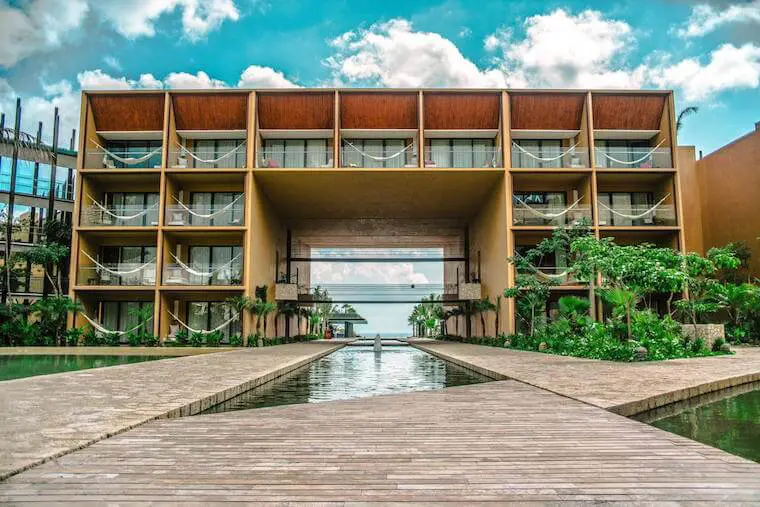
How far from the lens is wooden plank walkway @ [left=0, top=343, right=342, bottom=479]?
13.1 feet

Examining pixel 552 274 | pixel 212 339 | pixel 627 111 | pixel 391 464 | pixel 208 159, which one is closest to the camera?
pixel 391 464

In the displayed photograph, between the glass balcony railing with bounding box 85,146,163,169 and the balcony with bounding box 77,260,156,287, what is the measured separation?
13.3 feet

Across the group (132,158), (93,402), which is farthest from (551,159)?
(93,402)

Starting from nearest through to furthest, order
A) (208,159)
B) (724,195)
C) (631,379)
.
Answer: (631,379) < (208,159) < (724,195)

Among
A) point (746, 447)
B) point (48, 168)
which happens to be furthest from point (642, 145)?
point (48, 168)

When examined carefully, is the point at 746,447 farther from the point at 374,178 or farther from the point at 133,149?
the point at 133,149

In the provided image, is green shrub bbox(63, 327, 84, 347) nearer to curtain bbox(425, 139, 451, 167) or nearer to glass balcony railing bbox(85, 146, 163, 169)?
glass balcony railing bbox(85, 146, 163, 169)

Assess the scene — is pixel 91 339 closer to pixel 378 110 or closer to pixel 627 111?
pixel 378 110

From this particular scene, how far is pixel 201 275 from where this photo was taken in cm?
2272

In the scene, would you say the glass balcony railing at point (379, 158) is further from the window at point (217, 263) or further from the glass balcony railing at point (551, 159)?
the window at point (217, 263)

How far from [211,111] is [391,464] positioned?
22990 mm

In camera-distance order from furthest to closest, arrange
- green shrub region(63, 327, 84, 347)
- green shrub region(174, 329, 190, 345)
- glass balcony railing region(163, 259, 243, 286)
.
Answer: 1. glass balcony railing region(163, 259, 243, 286)
2. green shrub region(174, 329, 190, 345)
3. green shrub region(63, 327, 84, 347)

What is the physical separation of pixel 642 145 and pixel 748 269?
6776mm

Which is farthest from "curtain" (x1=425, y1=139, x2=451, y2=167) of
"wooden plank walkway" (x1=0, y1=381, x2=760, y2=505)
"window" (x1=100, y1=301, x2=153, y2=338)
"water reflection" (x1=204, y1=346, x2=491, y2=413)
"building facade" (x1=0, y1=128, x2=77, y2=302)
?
"wooden plank walkway" (x1=0, y1=381, x2=760, y2=505)
